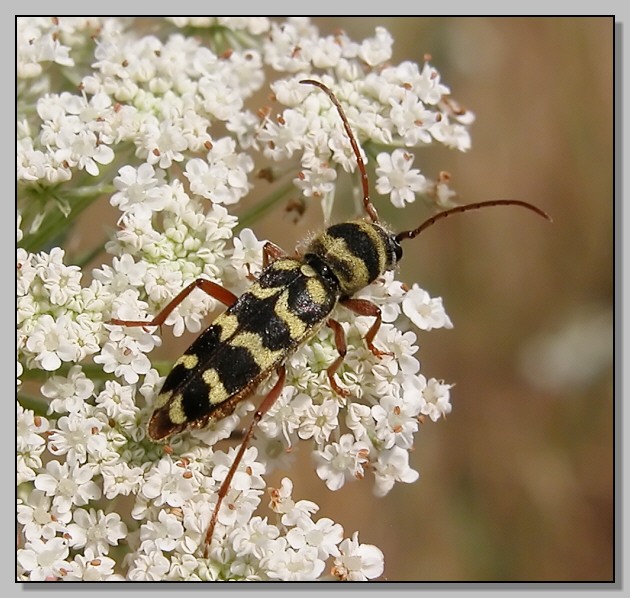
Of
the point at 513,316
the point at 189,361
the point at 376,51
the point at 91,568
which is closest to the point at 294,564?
the point at 91,568

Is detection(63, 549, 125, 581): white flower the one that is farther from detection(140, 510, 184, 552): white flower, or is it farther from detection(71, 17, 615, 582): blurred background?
detection(71, 17, 615, 582): blurred background

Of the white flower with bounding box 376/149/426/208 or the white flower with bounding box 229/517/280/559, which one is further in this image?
the white flower with bounding box 376/149/426/208

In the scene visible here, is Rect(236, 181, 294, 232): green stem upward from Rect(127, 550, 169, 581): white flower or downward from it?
upward

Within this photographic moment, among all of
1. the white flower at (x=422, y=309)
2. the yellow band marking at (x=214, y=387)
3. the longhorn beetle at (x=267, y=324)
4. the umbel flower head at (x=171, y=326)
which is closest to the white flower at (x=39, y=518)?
the umbel flower head at (x=171, y=326)

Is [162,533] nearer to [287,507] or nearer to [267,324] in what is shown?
[287,507]

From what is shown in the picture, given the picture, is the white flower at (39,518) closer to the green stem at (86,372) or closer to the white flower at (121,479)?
the white flower at (121,479)

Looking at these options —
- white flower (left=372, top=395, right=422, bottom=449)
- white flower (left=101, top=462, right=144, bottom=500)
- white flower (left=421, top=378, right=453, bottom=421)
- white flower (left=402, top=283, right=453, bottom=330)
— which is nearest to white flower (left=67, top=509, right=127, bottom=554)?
white flower (left=101, top=462, right=144, bottom=500)

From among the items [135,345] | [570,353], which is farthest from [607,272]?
[135,345]

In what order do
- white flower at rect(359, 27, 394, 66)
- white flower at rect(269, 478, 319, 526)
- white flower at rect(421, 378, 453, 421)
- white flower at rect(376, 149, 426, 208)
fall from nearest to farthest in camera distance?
1. white flower at rect(269, 478, 319, 526)
2. white flower at rect(421, 378, 453, 421)
3. white flower at rect(376, 149, 426, 208)
4. white flower at rect(359, 27, 394, 66)
